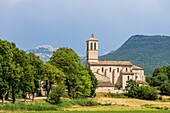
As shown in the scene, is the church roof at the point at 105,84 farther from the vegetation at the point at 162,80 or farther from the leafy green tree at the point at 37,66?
the leafy green tree at the point at 37,66

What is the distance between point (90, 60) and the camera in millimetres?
135625

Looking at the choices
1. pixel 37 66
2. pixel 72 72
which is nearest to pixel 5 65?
pixel 37 66

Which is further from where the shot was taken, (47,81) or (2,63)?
(47,81)

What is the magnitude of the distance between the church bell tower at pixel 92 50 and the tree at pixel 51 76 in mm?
46060

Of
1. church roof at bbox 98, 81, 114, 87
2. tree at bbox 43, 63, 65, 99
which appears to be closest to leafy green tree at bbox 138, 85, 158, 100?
church roof at bbox 98, 81, 114, 87

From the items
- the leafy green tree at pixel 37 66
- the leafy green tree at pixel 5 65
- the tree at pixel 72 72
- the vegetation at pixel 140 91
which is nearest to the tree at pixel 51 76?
the leafy green tree at pixel 37 66

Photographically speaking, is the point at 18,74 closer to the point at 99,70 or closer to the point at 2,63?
the point at 2,63

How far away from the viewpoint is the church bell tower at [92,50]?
13562cm

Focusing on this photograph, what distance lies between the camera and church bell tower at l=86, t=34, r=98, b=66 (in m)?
136

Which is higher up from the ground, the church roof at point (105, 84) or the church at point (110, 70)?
the church at point (110, 70)

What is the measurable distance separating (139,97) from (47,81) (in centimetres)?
3507

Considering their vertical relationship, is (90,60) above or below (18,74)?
above

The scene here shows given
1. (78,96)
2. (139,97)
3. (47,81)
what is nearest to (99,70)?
(139,97)

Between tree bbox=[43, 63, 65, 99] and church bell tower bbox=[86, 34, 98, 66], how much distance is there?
4606cm
